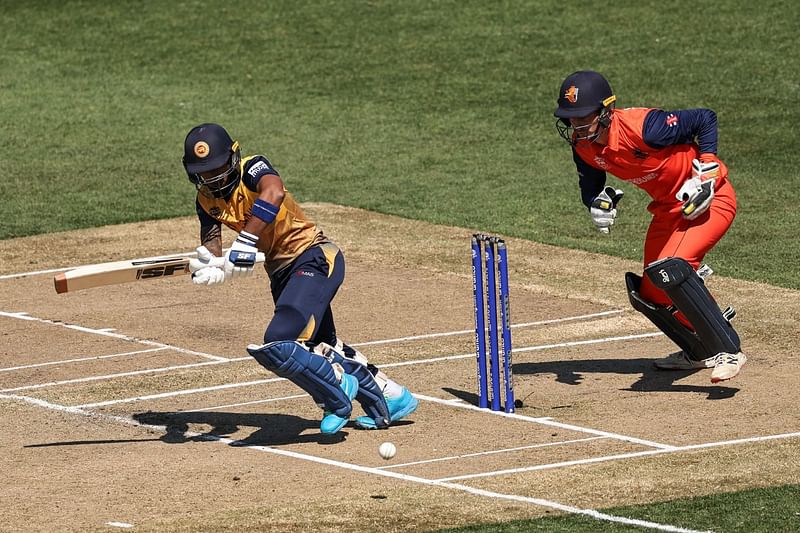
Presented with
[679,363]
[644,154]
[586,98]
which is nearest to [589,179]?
[644,154]

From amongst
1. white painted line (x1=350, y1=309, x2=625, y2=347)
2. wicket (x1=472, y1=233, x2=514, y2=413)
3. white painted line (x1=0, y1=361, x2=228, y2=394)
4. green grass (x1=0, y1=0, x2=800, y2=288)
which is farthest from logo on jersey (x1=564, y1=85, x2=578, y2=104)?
green grass (x1=0, y1=0, x2=800, y2=288)

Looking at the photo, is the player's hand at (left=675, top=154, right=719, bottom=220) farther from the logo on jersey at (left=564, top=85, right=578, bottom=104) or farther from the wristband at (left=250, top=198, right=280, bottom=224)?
the wristband at (left=250, top=198, right=280, bottom=224)

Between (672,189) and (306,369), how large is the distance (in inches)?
126

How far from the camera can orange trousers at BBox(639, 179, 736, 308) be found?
10.9 meters

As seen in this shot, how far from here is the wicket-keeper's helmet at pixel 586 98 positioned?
1081 cm

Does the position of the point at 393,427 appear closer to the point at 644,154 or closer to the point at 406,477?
the point at 406,477

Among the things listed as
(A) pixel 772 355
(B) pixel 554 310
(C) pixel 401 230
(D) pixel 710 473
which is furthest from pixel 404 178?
(D) pixel 710 473

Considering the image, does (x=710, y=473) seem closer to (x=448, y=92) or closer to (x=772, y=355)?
(x=772, y=355)

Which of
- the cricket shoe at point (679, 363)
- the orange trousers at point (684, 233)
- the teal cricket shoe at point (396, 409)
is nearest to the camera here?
the teal cricket shoe at point (396, 409)

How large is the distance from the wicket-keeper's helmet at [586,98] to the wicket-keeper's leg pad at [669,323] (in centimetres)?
133

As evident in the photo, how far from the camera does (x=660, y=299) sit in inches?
444

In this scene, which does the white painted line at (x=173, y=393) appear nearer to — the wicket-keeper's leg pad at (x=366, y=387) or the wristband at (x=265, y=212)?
the wicket-keeper's leg pad at (x=366, y=387)

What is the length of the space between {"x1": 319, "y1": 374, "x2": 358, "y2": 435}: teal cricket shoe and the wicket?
3.25 ft

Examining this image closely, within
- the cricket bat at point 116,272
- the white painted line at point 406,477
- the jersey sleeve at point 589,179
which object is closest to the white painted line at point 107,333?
the white painted line at point 406,477
